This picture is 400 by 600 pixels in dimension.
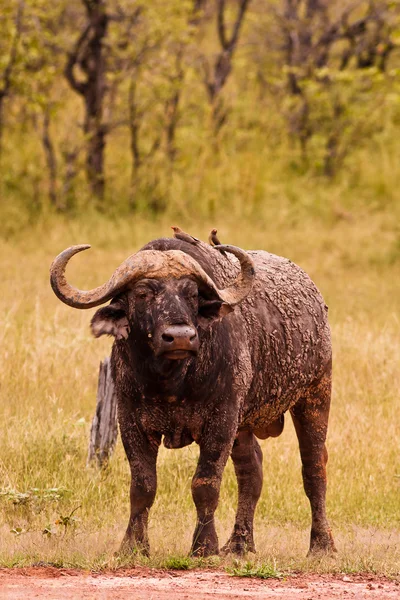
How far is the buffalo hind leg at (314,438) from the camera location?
838cm

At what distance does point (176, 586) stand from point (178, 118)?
1807cm

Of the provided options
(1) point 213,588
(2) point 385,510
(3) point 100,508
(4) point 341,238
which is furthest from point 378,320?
(1) point 213,588

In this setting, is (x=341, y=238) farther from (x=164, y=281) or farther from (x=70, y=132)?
(x=164, y=281)

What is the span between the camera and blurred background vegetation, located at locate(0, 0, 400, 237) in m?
21.8

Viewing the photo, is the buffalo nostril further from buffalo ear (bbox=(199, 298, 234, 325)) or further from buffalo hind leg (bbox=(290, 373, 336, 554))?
buffalo hind leg (bbox=(290, 373, 336, 554))

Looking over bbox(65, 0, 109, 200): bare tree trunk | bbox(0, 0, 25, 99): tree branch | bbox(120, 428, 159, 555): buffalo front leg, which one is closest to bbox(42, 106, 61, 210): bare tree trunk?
bbox(65, 0, 109, 200): bare tree trunk

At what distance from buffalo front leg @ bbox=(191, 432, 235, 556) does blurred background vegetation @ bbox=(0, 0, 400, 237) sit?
1366 cm

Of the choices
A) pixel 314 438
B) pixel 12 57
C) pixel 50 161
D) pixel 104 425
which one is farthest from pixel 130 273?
pixel 50 161

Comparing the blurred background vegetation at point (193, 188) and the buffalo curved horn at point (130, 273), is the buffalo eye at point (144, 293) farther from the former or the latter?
the blurred background vegetation at point (193, 188)

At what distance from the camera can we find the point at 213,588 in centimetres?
637

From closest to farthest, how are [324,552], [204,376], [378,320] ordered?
1. [204,376]
2. [324,552]
3. [378,320]

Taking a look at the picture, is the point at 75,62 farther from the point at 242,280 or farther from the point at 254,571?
the point at 254,571

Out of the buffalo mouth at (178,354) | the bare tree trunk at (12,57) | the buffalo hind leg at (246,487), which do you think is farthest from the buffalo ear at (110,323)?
the bare tree trunk at (12,57)

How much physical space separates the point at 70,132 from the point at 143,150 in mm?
1876
